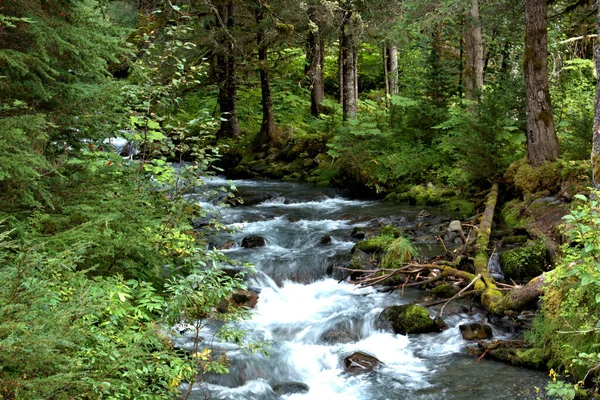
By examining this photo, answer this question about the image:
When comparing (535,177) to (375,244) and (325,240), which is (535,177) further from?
(325,240)

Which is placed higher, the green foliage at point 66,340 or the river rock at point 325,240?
the green foliage at point 66,340

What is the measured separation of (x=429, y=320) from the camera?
291 inches

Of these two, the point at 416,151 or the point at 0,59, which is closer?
the point at 0,59

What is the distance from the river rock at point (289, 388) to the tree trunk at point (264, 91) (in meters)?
13.3

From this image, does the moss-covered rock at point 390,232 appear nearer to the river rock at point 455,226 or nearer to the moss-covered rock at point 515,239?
the river rock at point 455,226

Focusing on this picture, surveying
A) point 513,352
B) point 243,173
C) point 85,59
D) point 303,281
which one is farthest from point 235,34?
point 513,352

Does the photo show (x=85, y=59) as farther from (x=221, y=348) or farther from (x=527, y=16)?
(x=527, y=16)

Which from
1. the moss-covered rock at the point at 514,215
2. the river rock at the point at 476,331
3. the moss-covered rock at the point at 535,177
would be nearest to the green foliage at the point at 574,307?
the river rock at the point at 476,331

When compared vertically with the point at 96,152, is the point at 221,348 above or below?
below

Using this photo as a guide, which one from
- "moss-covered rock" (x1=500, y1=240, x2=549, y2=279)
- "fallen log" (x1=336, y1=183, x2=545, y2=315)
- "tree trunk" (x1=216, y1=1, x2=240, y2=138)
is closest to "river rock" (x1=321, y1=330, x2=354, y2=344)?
"fallen log" (x1=336, y1=183, x2=545, y2=315)

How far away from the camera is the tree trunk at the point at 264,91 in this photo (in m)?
17.9

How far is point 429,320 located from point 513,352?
134cm

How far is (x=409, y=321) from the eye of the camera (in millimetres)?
7441

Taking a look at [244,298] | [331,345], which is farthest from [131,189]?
[331,345]
